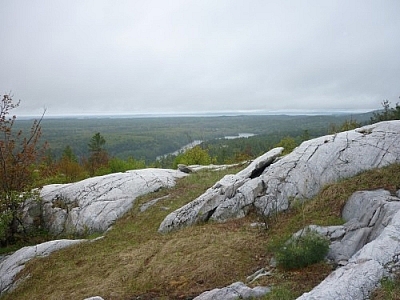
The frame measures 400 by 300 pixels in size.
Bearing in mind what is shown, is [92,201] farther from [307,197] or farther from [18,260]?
[307,197]

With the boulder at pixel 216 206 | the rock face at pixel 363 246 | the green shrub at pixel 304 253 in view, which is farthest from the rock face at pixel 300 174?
the green shrub at pixel 304 253

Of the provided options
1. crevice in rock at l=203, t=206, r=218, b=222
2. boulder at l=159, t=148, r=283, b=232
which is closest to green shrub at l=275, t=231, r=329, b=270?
boulder at l=159, t=148, r=283, b=232

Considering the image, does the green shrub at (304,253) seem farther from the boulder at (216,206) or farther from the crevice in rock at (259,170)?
→ the crevice in rock at (259,170)

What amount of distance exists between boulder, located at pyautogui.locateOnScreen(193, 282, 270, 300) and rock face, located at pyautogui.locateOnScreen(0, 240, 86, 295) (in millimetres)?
9021

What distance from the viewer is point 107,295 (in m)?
9.74

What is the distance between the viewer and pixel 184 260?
10750 mm

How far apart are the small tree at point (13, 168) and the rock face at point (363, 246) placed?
15500 mm

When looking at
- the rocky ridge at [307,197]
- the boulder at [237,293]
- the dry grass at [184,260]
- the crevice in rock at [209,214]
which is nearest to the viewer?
the rocky ridge at [307,197]

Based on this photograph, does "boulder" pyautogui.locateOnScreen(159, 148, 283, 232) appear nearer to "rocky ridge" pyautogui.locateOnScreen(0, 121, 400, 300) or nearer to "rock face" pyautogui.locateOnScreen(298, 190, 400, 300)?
"rocky ridge" pyautogui.locateOnScreen(0, 121, 400, 300)

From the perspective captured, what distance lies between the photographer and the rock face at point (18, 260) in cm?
1339

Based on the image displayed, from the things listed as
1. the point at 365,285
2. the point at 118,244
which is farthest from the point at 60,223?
the point at 365,285

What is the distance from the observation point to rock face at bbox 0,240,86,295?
43.9ft

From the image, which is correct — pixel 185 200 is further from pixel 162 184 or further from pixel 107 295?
pixel 107 295

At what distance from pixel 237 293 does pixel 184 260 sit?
11.1 ft
